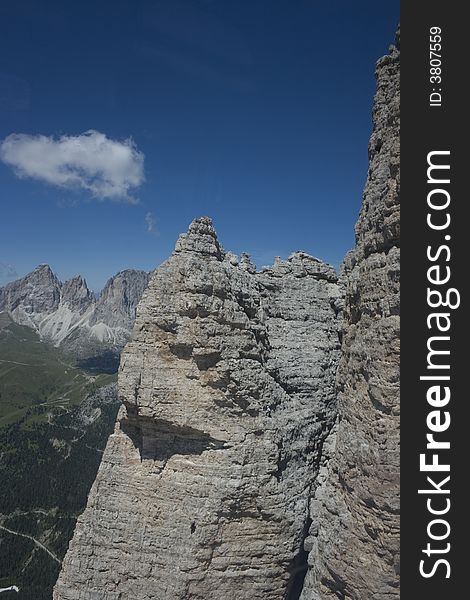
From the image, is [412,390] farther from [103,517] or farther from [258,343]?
[103,517]

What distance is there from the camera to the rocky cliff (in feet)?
47.4

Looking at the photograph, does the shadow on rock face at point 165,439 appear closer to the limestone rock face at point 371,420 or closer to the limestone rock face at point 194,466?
the limestone rock face at point 194,466

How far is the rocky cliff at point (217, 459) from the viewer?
47.4 ft

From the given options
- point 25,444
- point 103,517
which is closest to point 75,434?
point 25,444

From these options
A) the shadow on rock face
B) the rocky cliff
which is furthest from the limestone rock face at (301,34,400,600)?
the shadow on rock face

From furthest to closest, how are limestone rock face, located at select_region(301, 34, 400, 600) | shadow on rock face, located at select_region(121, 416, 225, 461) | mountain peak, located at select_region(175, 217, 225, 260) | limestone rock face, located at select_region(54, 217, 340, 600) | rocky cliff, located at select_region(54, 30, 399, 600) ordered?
mountain peak, located at select_region(175, 217, 225, 260), shadow on rock face, located at select_region(121, 416, 225, 461), limestone rock face, located at select_region(54, 217, 340, 600), rocky cliff, located at select_region(54, 30, 399, 600), limestone rock face, located at select_region(301, 34, 400, 600)

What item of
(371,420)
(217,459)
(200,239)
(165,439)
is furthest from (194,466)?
(200,239)

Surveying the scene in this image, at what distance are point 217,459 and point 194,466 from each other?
90 centimetres

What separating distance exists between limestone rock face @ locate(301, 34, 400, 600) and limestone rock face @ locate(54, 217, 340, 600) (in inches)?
65.0

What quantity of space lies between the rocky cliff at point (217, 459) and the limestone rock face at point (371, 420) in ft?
0.24

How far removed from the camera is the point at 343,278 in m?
19.6

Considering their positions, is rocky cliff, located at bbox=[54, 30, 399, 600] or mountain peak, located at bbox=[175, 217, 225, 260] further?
mountain peak, located at bbox=[175, 217, 225, 260]

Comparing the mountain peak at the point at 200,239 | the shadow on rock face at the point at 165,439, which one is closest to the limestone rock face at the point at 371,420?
the shadow on rock face at the point at 165,439

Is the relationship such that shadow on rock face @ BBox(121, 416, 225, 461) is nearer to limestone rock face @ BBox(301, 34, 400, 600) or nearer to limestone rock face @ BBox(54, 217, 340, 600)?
limestone rock face @ BBox(54, 217, 340, 600)
